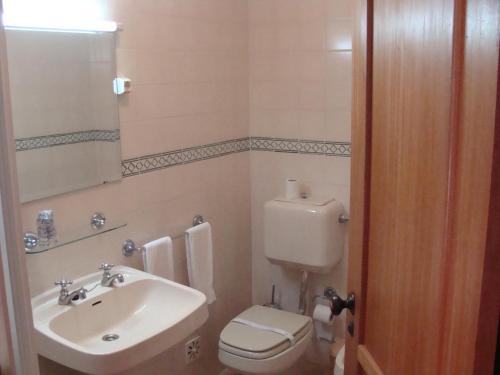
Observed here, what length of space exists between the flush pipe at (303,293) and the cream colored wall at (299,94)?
0.05 meters

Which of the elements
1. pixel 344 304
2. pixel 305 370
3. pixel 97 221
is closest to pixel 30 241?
pixel 97 221

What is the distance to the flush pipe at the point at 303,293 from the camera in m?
2.90

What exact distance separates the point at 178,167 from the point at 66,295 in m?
0.81

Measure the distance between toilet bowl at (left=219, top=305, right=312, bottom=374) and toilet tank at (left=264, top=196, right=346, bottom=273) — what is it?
29 centimetres

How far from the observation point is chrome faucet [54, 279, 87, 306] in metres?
1.95

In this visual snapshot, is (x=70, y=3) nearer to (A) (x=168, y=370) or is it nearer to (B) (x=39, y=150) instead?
(B) (x=39, y=150)

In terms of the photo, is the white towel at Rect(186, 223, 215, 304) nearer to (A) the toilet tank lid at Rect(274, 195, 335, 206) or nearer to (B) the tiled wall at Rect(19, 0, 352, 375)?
(B) the tiled wall at Rect(19, 0, 352, 375)

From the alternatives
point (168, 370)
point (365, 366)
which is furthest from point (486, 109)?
point (168, 370)

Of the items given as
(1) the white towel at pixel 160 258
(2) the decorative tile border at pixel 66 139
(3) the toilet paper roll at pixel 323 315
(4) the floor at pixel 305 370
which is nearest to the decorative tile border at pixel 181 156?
(2) the decorative tile border at pixel 66 139

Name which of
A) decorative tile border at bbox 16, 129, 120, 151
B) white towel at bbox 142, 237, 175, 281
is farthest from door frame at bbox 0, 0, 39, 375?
white towel at bbox 142, 237, 175, 281

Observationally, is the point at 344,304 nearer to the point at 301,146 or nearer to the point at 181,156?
the point at 181,156

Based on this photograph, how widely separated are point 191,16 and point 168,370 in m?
1.67

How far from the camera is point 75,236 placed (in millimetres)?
2002

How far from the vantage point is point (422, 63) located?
3.23 ft
